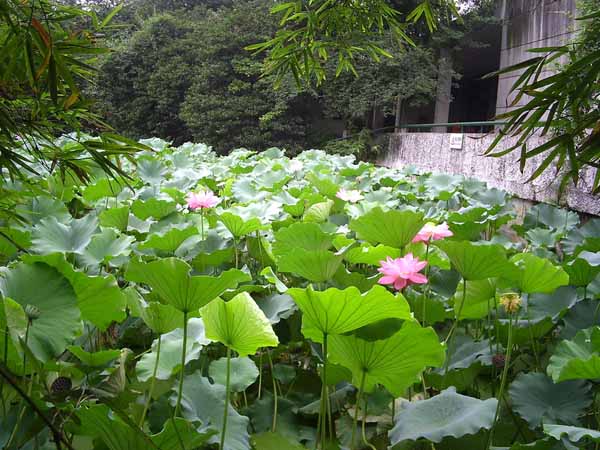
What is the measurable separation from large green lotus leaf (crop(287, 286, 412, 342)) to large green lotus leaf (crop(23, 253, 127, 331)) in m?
0.23

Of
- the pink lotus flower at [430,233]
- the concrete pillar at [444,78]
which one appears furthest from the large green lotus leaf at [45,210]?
the concrete pillar at [444,78]

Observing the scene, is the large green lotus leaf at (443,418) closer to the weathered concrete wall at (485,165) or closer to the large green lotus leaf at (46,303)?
the large green lotus leaf at (46,303)

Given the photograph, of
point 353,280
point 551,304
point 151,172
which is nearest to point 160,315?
point 353,280

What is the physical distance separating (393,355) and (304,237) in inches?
17.9

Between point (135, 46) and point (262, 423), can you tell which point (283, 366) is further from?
point (135, 46)

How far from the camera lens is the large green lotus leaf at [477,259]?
30.5 inches

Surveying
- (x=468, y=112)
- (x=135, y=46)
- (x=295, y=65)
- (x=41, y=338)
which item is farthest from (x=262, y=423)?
(x=468, y=112)

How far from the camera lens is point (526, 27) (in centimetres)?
763

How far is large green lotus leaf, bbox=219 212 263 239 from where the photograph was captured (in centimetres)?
120

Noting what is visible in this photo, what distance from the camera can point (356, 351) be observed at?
2.25 ft

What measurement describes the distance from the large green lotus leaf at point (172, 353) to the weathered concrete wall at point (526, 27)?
628 cm

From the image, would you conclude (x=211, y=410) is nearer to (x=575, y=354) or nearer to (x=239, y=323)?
(x=239, y=323)

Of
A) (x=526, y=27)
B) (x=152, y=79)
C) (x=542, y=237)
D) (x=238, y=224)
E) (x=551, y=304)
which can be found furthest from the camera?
(x=152, y=79)

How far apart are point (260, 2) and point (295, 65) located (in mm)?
10717
